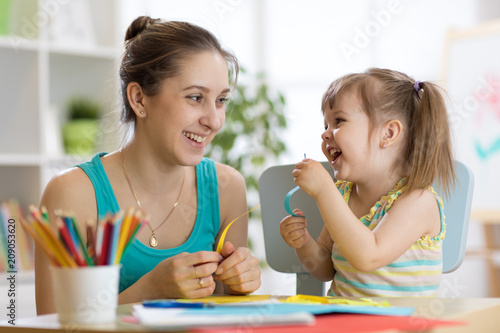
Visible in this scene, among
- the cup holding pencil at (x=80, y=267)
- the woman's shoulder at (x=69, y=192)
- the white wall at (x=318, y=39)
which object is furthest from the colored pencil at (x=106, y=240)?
the white wall at (x=318, y=39)

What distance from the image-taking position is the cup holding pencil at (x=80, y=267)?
0.74 m

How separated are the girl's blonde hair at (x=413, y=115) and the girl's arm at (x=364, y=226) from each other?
0.07 meters

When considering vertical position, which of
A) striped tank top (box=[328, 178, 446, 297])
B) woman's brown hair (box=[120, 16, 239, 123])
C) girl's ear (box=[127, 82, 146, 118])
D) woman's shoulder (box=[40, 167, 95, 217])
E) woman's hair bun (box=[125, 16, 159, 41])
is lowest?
striped tank top (box=[328, 178, 446, 297])

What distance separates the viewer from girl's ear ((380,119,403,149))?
48.4 inches

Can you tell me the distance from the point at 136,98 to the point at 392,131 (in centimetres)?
63

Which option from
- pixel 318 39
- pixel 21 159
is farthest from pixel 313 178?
pixel 318 39

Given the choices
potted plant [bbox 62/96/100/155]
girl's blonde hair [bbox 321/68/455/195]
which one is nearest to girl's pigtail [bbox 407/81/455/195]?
girl's blonde hair [bbox 321/68/455/195]

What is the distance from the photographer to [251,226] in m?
3.59

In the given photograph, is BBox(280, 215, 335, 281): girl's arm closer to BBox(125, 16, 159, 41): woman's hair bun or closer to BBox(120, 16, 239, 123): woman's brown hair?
BBox(120, 16, 239, 123): woman's brown hair

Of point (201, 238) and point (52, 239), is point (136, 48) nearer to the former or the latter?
point (201, 238)

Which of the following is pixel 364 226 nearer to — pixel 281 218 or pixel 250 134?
pixel 281 218

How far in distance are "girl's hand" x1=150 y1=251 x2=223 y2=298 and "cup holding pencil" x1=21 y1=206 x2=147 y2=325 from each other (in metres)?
0.24

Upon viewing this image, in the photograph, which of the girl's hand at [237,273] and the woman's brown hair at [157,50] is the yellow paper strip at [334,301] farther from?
the woman's brown hair at [157,50]

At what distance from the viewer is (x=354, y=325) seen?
0.68m
